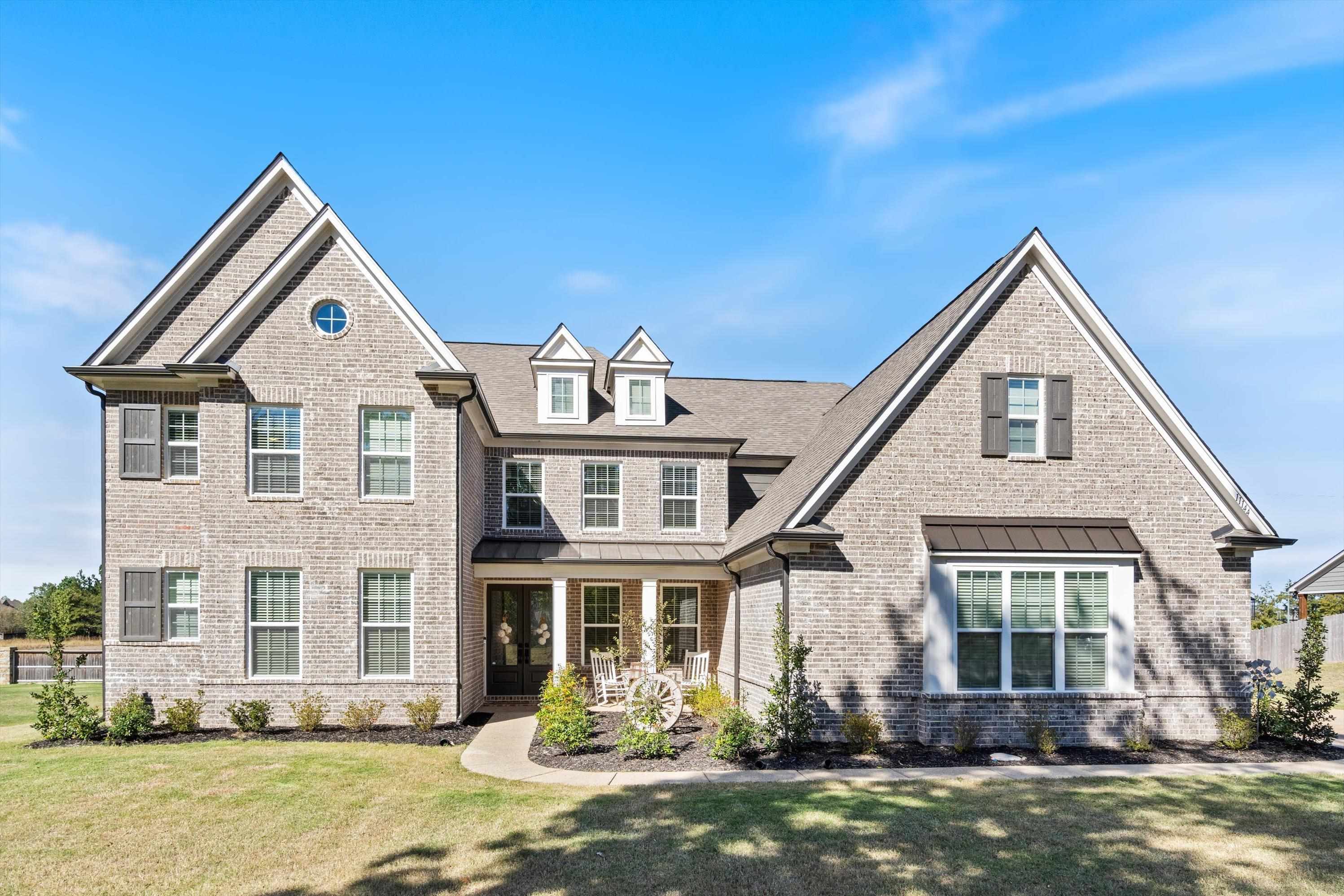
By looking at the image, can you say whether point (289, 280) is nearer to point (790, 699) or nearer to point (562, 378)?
point (562, 378)

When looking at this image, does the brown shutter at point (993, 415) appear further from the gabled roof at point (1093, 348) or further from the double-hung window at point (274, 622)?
the double-hung window at point (274, 622)

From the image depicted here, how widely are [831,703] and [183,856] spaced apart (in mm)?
8646

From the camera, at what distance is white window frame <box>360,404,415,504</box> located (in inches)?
607

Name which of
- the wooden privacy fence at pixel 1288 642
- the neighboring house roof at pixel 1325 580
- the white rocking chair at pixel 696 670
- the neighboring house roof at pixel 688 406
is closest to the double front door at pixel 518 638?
the white rocking chair at pixel 696 670

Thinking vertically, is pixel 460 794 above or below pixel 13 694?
above

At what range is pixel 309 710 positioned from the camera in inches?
575

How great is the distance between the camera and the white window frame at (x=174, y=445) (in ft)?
52.6

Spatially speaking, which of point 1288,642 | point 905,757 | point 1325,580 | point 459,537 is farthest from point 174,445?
point 1325,580

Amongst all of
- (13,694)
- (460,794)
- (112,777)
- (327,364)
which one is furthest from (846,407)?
(13,694)

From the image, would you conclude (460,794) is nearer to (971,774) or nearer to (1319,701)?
(971,774)

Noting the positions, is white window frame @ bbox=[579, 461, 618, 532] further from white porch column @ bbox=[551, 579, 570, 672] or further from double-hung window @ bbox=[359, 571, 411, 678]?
double-hung window @ bbox=[359, 571, 411, 678]

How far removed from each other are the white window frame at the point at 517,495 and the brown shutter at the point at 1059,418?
32.6ft

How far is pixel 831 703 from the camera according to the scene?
13344 mm

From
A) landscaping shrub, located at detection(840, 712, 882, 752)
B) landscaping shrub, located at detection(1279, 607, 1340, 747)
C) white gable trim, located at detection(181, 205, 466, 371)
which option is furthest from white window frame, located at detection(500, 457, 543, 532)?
landscaping shrub, located at detection(1279, 607, 1340, 747)
